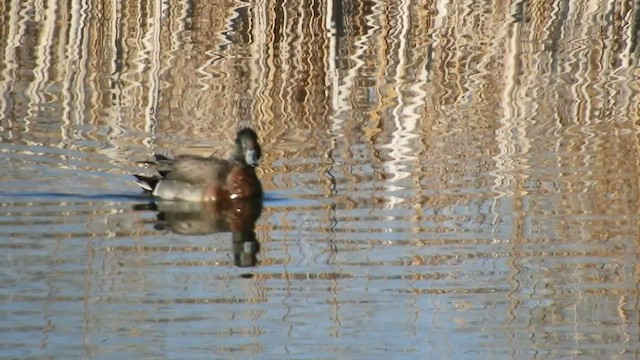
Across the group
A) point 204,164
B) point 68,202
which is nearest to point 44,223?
point 68,202

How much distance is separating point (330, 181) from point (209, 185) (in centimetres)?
83

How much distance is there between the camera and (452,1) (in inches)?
706

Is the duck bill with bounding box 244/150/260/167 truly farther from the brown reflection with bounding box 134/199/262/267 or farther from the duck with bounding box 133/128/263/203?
the brown reflection with bounding box 134/199/262/267

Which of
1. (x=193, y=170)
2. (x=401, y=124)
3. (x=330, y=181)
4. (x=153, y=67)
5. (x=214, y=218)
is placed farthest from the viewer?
(x=153, y=67)

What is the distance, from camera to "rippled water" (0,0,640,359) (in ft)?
26.1

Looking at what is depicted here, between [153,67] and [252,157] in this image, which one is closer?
[252,157]

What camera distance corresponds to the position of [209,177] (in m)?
11.5

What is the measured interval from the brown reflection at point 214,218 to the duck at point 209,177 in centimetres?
7

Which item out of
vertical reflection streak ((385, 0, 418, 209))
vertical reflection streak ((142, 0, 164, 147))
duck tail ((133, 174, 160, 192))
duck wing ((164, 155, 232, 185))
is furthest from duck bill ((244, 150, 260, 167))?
vertical reflection streak ((142, 0, 164, 147))

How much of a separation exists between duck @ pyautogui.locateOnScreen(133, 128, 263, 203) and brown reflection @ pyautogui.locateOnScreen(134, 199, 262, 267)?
2.8 inches

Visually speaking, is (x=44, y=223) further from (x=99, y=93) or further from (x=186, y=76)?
(x=186, y=76)

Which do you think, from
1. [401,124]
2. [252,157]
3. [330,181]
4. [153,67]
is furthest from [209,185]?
[153,67]

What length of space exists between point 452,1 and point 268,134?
5.61m

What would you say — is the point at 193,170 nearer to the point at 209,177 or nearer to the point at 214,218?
the point at 209,177
